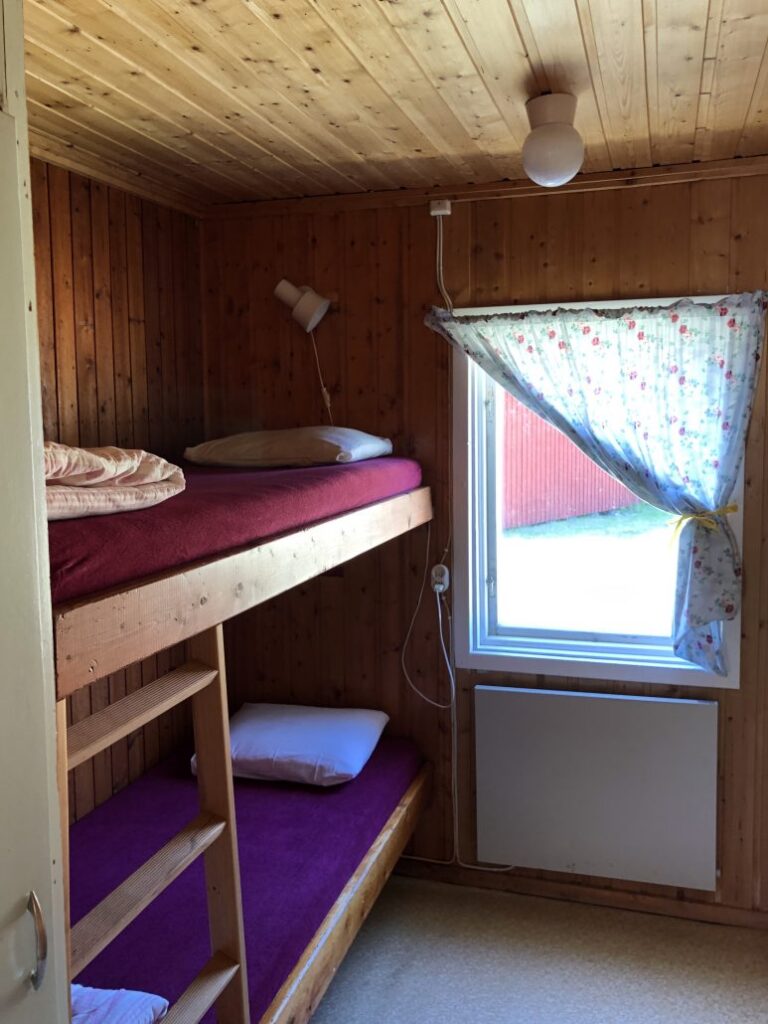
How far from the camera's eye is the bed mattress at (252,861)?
1.95m

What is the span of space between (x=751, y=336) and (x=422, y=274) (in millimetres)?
1128

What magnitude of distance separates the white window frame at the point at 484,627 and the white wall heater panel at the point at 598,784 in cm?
9

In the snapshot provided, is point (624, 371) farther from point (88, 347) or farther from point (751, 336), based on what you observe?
point (88, 347)

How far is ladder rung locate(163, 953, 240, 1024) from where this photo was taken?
1.62 m

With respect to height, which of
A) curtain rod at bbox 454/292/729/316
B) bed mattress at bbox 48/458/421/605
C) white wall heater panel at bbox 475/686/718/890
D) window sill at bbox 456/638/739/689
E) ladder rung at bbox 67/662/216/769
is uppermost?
curtain rod at bbox 454/292/729/316

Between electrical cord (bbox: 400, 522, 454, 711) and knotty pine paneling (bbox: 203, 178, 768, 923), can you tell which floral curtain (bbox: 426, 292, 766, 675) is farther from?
electrical cord (bbox: 400, 522, 454, 711)

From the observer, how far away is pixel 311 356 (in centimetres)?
330

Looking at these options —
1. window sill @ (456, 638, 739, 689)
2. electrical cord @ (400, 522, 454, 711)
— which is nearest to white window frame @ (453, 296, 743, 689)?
window sill @ (456, 638, 739, 689)

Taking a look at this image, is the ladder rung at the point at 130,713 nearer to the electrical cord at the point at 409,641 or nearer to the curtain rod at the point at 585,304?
the electrical cord at the point at 409,641

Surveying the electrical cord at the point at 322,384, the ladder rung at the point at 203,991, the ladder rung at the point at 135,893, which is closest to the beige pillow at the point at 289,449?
the electrical cord at the point at 322,384

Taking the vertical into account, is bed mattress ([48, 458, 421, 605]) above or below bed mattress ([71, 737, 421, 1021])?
above

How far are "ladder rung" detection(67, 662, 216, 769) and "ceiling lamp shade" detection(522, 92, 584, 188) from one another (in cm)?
146

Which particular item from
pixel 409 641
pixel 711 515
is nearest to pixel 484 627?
pixel 409 641

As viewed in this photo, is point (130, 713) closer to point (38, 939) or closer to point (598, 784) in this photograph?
point (38, 939)
